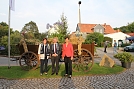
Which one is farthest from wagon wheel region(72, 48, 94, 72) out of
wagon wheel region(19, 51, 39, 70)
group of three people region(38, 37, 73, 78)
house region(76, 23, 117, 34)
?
house region(76, 23, 117, 34)

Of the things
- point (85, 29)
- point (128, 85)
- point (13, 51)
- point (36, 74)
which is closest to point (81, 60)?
point (36, 74)

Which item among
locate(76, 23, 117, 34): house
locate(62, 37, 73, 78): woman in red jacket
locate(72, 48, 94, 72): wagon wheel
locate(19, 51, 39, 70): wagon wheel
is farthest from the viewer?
locate(76, 23, 117, 34): house

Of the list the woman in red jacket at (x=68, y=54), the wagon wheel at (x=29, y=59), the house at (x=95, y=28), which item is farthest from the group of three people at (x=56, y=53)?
the house at (x=95, y=28)

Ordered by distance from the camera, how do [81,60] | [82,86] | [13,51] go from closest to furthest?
[82,86]
[81,60]
[13,51]

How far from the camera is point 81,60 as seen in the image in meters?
8.80

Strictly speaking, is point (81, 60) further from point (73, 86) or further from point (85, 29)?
point (85, 29)

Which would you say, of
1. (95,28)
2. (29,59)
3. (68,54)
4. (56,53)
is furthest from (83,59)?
(95,28)

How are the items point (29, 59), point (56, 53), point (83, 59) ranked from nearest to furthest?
point (56, 53) → point (83, 59) → point (29, 59)

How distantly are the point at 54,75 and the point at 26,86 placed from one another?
2068mm

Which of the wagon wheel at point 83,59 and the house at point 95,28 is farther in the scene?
the house at point 95,28

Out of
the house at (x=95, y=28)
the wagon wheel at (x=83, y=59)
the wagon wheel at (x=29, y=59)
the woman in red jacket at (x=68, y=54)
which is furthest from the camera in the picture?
the house at (x=95, y=28)

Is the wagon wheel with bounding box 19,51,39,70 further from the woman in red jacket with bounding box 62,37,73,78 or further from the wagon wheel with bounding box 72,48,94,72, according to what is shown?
A: the wagon wheel with bounding box 72,48,94,72

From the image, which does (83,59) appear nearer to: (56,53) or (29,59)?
(56,53)

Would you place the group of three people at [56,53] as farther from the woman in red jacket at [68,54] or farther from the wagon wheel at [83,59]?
the wagon wheel at [83,59]
